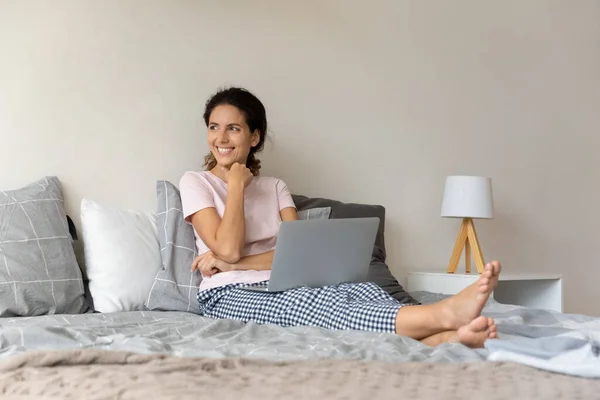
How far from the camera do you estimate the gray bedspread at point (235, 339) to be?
1.28 m

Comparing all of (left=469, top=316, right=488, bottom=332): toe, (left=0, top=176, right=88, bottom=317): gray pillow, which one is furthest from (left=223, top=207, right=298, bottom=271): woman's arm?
(left=469, top=316, right=488, bottom=332): toe

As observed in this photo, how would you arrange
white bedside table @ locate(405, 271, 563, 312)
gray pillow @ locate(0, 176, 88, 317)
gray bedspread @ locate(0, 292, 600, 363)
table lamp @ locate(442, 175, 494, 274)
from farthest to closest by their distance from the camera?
1. table lamp @ locate(442, 175, 494, 274)
2. white bedside table @ locate(405, 271, 563, 312)
3. gray pillow @ locate(0, 176, 88, 317)
4. gray bedspread @ locate(0, 292, 600, 363)

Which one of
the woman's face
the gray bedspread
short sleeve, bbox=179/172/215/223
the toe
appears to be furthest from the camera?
the woman's face

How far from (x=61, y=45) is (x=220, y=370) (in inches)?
66.5

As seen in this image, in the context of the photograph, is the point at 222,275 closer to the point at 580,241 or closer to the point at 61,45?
the point at 61,45

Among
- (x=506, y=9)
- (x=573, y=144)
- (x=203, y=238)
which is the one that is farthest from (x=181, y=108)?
Answer: (x=573, y=144)

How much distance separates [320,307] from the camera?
1.76 meters

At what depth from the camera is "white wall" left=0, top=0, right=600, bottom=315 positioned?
2398 mm

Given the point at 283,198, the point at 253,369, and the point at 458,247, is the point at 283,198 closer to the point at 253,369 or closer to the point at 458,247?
the point at 458,247

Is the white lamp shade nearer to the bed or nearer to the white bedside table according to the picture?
the white bedside table

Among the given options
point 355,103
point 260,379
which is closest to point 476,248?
point 355,103

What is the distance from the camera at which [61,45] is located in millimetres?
2396

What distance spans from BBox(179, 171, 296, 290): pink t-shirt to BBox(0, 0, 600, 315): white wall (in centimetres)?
32

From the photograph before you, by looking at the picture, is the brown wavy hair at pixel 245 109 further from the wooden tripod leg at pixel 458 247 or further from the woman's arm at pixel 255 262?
the wooden tripod leg at pixel 458 247
